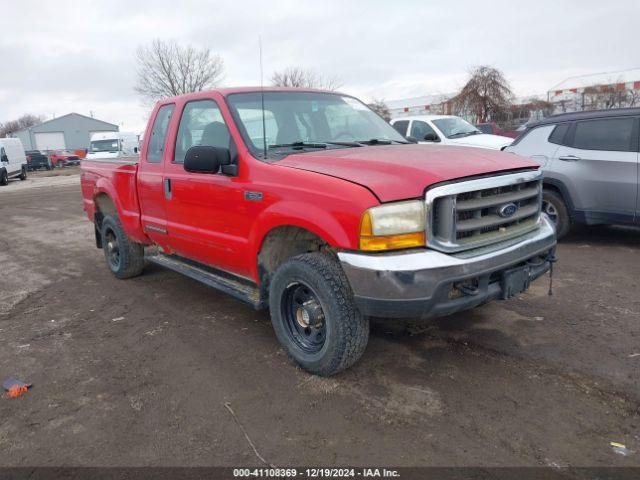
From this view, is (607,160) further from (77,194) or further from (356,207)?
(77,194)

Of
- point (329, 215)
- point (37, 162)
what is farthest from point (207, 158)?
point (37, 162)

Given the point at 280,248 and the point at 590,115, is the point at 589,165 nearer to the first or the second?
the point at 590,115

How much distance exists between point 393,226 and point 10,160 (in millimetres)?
27084

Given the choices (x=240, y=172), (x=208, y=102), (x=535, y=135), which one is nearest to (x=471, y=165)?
(x=240, y=172)

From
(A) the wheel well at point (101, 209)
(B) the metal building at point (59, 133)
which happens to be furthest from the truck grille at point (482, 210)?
(B) the metal building at point (59, 133)

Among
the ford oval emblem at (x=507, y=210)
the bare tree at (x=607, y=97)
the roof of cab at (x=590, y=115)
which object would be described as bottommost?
the ford oval emblem at (x=507, y=210)

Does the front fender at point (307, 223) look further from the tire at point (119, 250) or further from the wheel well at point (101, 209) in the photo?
the wheel well at point (101, 209)

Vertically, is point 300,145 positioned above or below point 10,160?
above

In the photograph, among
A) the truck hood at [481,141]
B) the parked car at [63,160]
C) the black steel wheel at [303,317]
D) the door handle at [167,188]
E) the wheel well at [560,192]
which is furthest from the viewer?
the parked car at [63,160]

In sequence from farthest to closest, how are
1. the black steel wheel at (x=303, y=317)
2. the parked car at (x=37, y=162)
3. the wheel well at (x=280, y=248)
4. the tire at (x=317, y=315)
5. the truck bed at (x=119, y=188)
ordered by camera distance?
the parked car at (x=37, y=162)
the truck bed at (x=119, y=188)
the wheel well at (x=280, y=248)
the black steel wheel at (x=303, y=317)
the tire at (x=317, y=315)

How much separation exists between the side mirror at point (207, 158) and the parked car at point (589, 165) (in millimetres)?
4785

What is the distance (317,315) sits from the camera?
3.39 meters

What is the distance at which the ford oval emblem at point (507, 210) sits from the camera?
330 centimetres

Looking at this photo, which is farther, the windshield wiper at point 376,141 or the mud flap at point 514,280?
the windshield wiper at point 376,141
